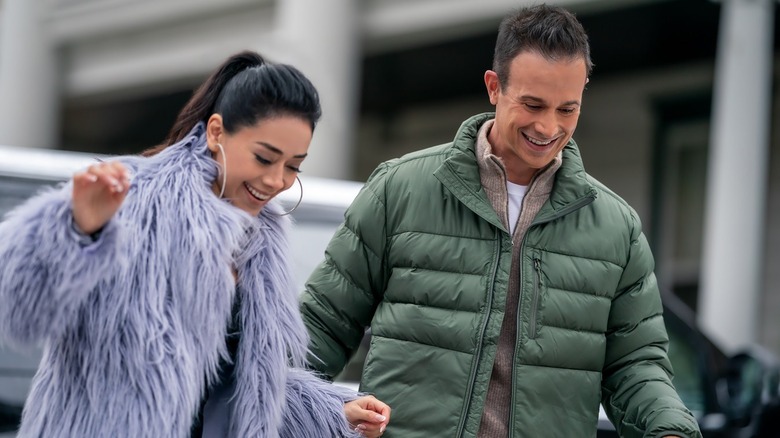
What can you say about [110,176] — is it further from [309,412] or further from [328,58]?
[328,58]

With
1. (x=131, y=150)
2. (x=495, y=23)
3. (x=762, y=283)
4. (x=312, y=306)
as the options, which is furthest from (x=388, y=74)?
(x=312, y=306)

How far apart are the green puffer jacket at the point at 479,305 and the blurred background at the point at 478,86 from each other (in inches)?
236

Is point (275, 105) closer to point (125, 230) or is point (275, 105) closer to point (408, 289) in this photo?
point (125, 230)

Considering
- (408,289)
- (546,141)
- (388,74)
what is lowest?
(408,289)

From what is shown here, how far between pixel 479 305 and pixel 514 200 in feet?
0.88

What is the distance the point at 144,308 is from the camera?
213 centimetres

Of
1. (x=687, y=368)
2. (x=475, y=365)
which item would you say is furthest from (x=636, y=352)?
(x=687, y=368)

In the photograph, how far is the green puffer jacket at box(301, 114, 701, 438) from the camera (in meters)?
2.51

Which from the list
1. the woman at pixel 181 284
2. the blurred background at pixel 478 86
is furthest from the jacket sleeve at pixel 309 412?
the blurred background at pixel 478 86

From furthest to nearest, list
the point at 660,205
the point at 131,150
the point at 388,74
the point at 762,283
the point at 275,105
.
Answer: the point at 131,150
the point at 388,74
the point at 660,205
the point at 762,283
the point at 275,105

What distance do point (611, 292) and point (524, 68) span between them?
52 cm

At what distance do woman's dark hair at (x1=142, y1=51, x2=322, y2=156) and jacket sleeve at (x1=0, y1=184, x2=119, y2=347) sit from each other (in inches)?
14.0

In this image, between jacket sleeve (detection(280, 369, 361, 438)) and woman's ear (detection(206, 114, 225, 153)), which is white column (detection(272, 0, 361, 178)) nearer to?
jacket sleeve (detection(280, 369, 361, 438))

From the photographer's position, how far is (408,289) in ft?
8.41
